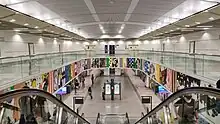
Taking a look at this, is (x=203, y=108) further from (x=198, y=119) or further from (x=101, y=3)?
(x=101, y=3)

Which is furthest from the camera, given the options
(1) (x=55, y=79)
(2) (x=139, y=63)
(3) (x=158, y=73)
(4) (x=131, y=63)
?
(4) (x=131, y=63)

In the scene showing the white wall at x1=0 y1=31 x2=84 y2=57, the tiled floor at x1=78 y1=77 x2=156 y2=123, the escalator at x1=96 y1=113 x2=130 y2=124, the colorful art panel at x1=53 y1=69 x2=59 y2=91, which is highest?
the white wall at x1=0 y1=31 x2=84 y2=57

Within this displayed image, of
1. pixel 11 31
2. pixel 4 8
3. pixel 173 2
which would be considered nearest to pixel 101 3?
pixel 173 2

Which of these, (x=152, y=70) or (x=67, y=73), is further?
(x=152, y=70)

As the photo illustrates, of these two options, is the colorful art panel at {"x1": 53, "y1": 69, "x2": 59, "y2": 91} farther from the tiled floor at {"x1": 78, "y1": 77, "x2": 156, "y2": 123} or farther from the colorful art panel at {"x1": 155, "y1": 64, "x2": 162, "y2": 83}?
the colorful art panel at {"x1": 155, "y1": 64, "x2": 162, "y2": 83}

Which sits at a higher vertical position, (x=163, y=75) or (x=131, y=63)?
(x=131, y=63)

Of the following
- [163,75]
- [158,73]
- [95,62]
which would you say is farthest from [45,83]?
[95,62]

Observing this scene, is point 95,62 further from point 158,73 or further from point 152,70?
point 158,73

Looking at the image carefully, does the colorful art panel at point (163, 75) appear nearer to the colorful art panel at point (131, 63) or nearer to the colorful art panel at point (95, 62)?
the colorful art panel at point (131, 63)

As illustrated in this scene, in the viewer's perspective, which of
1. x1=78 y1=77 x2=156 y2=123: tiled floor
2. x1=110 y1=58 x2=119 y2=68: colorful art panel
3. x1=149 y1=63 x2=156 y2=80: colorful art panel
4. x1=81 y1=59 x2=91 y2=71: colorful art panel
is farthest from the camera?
x1=81 y1=59 x2=91 y2=71: colorful art panel

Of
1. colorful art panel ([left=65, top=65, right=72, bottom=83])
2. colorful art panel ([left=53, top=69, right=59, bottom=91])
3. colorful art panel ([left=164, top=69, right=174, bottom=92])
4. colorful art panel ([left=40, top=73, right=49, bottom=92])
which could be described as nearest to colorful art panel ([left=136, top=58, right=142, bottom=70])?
colorful art panel ([left=65, top=65, right=72, bottom=83])

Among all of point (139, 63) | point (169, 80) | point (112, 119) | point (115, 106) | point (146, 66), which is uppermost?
point (139, 63)

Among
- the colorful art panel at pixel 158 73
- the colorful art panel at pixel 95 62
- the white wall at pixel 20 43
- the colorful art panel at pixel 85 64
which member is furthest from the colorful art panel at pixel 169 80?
the colorful art panel at pixel 85 64

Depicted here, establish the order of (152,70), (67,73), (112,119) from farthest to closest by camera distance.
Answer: (152,70) < (67,73) < (112,119)
